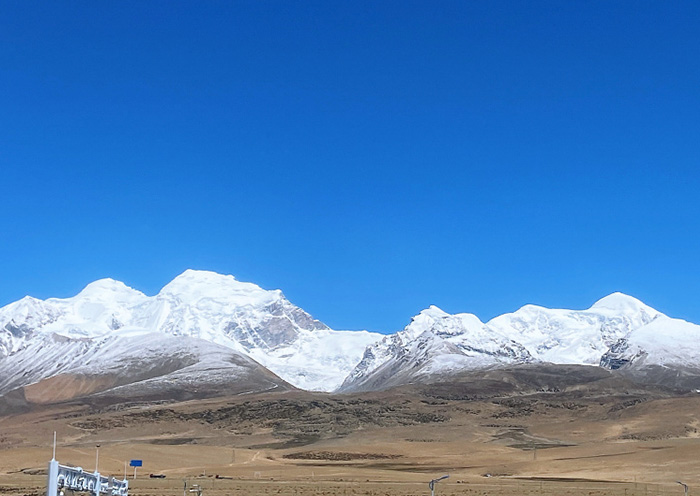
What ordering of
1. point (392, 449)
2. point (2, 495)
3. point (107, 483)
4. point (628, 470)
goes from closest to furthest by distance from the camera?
point (107, 483)
point (2, 495)
point (628, 470)
point (392, 449)

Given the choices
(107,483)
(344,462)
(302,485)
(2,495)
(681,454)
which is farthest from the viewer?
(344,462)

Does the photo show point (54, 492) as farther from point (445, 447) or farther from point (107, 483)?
point (445, 447)

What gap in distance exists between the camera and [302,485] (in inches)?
3794

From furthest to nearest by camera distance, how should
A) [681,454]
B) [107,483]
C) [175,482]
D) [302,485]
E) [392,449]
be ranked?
[392,449] → [681,454] → [175,482] → [302,485] → [107,483]

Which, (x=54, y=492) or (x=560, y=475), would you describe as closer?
(x=54, y=492)

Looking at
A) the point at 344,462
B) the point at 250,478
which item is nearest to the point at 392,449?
the point at 344,462

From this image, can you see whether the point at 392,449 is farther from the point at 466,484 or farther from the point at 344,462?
the point at 466,484

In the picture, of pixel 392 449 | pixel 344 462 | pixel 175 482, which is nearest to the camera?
pixel 175 482

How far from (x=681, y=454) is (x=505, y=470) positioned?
82.7 ft

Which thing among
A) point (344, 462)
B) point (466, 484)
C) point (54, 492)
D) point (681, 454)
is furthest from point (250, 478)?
point (54, 492)

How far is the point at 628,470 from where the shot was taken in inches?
4722

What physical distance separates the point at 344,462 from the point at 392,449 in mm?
23667

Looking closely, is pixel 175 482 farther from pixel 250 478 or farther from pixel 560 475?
pixel 560 475

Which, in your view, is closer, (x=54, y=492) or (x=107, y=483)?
(x=54, y=492)
